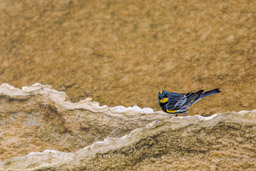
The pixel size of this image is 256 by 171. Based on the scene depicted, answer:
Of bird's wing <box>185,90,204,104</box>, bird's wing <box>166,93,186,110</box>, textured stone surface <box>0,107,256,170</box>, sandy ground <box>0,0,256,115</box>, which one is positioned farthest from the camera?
sandy ground <box>0,0,256,115</box>

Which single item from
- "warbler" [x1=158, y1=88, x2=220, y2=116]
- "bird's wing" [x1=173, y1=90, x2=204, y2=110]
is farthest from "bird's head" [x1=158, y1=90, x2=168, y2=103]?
"bird's wing" [x1=173, y1=90, x2=204, y2=110]

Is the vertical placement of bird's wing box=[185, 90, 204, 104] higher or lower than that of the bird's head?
lower

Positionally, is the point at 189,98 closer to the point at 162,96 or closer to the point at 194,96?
the point at 194,96

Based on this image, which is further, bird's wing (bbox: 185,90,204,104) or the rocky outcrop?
bird's wing (bbox: 185,90,204,104)

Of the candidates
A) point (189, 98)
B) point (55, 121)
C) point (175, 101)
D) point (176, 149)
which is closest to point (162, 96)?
point (175, 101)

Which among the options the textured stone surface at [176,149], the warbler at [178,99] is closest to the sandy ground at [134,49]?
the warbler at [178,99]

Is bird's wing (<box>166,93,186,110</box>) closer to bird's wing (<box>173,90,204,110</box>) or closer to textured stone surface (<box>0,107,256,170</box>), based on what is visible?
bird's wing (<box>173,90,204,110</box>)

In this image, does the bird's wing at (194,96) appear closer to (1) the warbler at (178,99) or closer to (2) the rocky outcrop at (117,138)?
(1) the warbler at (178,99)
